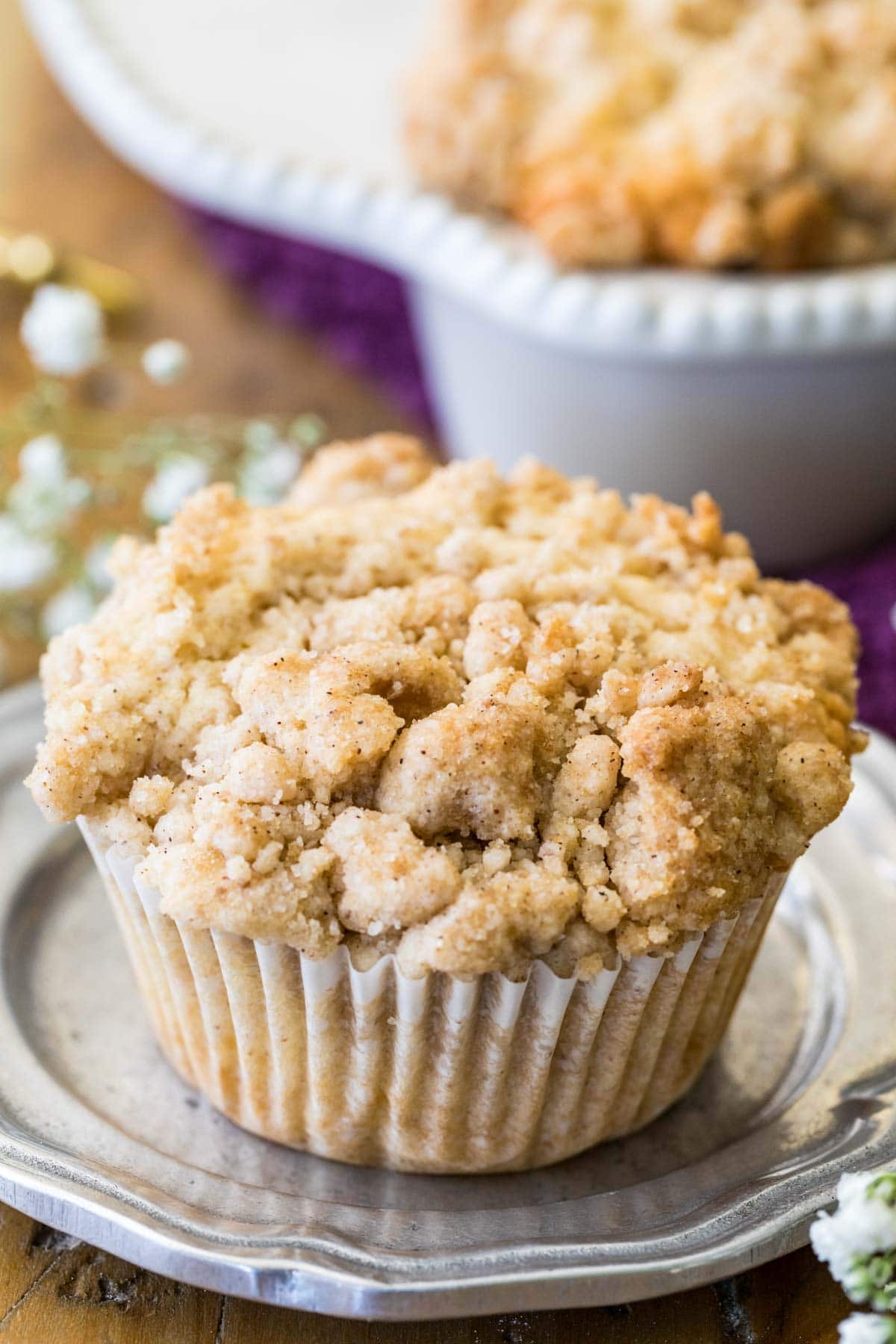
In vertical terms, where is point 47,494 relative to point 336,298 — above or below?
above


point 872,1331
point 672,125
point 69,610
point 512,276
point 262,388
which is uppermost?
point 672,125

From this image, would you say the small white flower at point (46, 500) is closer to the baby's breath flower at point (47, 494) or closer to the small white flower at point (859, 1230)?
the baby's breath flower at point (47, 494)

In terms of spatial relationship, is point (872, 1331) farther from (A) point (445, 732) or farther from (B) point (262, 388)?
(B) point (262, 388)

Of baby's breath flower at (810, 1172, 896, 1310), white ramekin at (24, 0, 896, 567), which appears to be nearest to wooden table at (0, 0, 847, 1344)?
baby's breath flower at (810, 1172, 896, 1310)

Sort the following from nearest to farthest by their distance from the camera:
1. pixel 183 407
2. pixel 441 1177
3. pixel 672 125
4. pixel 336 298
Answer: pixel 441 1177 < pixel 672 125 < pixel 183 407 < pixel 336 298

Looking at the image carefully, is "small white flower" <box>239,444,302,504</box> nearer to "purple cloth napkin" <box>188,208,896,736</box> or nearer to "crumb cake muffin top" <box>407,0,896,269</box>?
"crumb cake muffin top" <box>407,0,896,269</box>

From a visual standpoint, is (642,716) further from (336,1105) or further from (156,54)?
(156,54)

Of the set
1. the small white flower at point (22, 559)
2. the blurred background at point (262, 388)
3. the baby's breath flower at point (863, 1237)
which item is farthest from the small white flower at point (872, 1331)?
the small white flower at point (22, 559)

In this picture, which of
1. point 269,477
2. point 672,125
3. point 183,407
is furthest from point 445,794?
point 183,407
